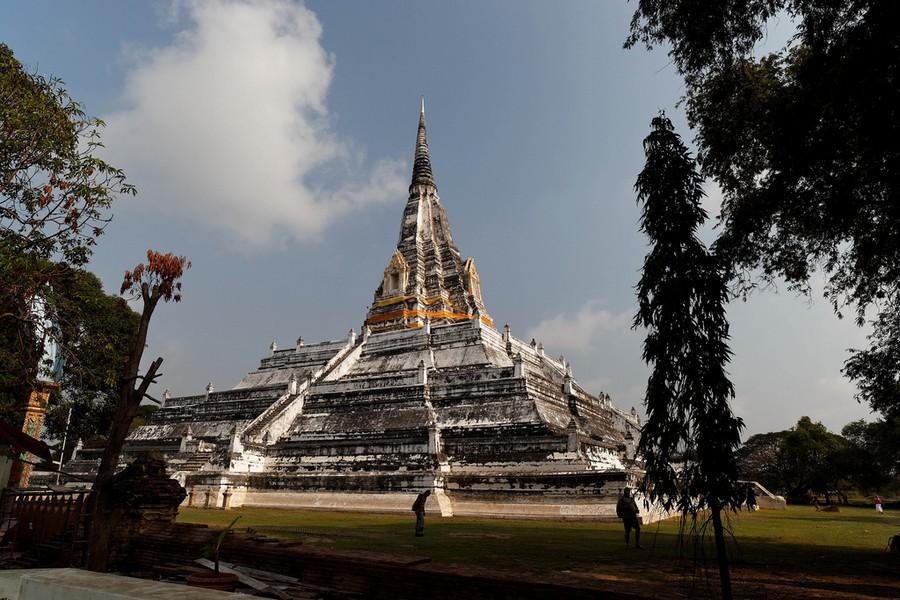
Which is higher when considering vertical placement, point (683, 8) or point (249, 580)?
point (683, 8)

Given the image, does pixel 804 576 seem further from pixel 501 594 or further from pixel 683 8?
pixel 683 8

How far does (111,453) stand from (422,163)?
44013mm

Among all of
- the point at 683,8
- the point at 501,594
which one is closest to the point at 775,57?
the point at 683,8

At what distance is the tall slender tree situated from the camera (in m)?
4.95

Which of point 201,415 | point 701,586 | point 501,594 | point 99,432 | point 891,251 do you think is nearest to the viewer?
point 501,594

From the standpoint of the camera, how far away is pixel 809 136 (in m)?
7.93

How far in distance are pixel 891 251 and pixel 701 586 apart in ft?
18.6

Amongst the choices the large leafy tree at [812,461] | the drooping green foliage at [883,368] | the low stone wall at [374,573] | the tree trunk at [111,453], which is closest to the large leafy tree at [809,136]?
the drooping green foliage at [883,368]

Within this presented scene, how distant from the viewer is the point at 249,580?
5.96m

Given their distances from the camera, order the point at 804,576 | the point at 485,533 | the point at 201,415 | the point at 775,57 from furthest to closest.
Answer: the point at 201,415 → the point at 485,533 → the point at 775,57 → the point at 804,576

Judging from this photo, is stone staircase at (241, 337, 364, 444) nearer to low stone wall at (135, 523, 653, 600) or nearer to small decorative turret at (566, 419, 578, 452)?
small decorative turret at (566, 419, 578, 452)

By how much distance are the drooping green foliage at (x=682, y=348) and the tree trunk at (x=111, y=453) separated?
21.0 feet

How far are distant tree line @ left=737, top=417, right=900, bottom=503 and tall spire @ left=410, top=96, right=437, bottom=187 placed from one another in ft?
105

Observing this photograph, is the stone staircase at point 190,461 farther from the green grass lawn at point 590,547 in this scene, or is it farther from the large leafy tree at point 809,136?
the large leafy tree at point 809,136
